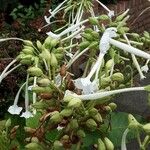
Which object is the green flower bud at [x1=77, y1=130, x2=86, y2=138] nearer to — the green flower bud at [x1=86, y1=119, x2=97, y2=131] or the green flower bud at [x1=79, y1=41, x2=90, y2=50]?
the green flower bud at [x1=86, y1=119, x2=97, y2=131]

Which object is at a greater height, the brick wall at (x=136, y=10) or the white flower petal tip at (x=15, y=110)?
the white flower petal tip at (x=15, y=110)

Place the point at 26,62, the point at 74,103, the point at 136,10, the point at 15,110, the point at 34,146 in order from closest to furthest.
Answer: the point at 74,103 < the point at 34,146 < the point at 26,62 < the point at 15,110 < the point at 136,10

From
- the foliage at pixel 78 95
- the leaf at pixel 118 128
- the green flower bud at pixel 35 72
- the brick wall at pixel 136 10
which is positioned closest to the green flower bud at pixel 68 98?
the foliage at pixel 78 95

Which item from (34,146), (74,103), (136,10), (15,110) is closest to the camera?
(74,103)

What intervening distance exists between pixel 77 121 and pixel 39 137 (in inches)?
3.4

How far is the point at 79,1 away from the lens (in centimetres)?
161

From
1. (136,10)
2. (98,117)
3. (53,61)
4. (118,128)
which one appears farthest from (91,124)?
(136,10)

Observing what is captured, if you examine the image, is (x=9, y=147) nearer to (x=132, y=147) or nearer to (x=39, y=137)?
(x=39, y=137)

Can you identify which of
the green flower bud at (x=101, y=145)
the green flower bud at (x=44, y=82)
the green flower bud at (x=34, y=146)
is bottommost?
the green flower bud at (x=101, y=145)

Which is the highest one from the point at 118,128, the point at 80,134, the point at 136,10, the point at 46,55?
the point at 46,55

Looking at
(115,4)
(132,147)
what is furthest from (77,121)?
(115,4)

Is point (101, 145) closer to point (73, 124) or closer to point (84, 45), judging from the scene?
point (73, 124)

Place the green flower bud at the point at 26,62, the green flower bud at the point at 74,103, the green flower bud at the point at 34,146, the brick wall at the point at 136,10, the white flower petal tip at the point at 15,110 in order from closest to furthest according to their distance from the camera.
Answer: the green flower bud at the point at 74,103
the green flower bud at the point at 34,146
the green flower bud at the point at 26,62
the white flower petal tip at the point at 15,110
the brick wall at the point at 136,10

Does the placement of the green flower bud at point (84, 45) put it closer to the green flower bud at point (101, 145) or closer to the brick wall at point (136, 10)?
the green flower bud at point (101, 145)
